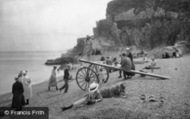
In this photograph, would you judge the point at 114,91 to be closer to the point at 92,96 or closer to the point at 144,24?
the point at 92,96

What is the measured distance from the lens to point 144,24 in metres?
70.9

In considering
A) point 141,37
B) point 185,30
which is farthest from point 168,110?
point 141,37

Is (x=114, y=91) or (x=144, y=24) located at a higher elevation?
(x=144, y=24)

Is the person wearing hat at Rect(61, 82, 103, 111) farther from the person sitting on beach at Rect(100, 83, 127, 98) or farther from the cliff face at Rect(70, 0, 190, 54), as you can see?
the cliff face at Rect(70, 0, 190, 54)

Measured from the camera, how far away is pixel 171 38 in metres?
62.0

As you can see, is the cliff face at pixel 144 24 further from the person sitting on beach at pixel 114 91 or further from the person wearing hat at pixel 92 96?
the person wearing hat at pixel 92 96

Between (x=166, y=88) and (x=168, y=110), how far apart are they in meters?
3.61

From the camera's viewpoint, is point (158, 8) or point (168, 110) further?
point (158, 8)

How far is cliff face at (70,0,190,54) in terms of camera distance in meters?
60.1

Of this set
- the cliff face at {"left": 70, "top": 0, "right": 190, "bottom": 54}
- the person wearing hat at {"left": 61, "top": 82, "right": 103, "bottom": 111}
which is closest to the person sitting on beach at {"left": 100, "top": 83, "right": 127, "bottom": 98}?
the person wearing hat at {"left": 61, "top": 82, "right": 103, "bottom": 111}

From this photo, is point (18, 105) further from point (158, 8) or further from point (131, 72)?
point (158, 8)

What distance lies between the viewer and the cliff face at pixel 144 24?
197 ft

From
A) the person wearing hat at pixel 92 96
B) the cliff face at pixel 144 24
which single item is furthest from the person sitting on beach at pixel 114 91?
the cliff face at pixel 144 24

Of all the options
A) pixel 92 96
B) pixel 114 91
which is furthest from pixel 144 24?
pixel 92 96
